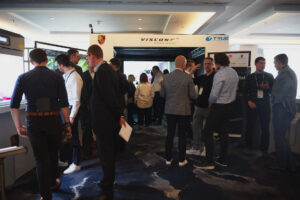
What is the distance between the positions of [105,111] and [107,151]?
15.4 inches

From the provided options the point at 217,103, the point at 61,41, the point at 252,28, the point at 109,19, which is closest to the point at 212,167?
the point at 217,103

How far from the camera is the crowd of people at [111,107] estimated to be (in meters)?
1.92

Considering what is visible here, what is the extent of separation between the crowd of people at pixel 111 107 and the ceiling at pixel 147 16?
88.2 inches

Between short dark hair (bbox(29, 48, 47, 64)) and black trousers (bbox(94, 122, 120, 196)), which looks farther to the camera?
black trousers (bbox(94, 122, 120, 196))

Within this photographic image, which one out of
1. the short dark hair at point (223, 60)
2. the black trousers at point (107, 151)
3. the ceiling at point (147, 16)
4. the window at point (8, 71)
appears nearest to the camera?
the black trousers at point (107, 151)

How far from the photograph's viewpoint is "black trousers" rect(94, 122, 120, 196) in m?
2.04

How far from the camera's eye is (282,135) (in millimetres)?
2902

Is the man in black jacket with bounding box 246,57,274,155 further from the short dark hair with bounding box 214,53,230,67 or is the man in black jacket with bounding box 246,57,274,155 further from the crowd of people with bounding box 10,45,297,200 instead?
the short dark hair with bounding box 214,53,230,67

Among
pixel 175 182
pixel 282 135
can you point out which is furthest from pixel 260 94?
pixel 175 182

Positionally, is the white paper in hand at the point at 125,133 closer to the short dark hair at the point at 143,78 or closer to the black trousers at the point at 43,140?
the black trousers at the point at 43,140

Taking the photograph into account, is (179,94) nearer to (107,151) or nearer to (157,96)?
(107,151)

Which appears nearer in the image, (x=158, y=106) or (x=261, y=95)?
(x=261, y=95)

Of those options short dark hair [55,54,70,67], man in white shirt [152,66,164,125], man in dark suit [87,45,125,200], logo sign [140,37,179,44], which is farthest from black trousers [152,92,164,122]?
man in dark suit [87,45,125,200]

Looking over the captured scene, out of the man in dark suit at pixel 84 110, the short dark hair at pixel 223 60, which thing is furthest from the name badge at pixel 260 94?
the man in dark suit at pixel 84 110
